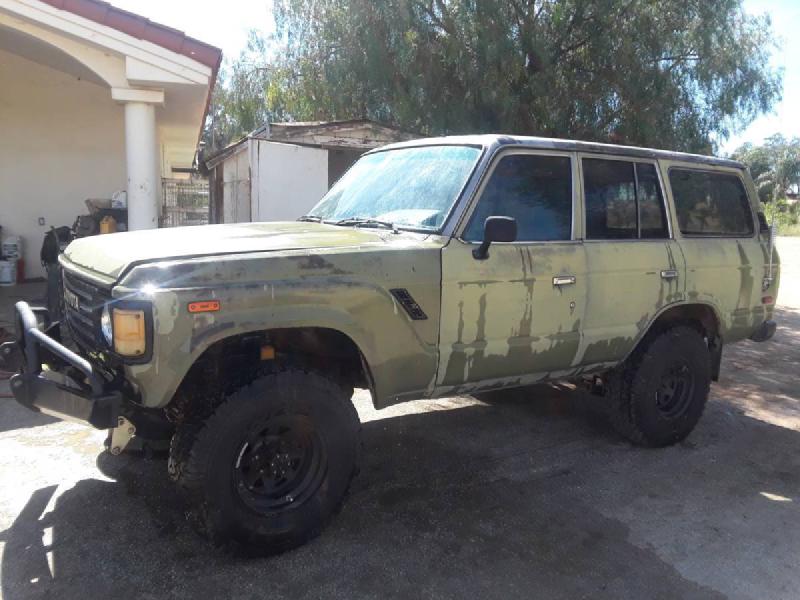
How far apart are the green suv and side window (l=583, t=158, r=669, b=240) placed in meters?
0.01

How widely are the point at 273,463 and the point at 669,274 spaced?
300cm

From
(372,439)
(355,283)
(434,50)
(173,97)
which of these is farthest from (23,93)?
(355,283)

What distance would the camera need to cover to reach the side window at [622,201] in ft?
14.4

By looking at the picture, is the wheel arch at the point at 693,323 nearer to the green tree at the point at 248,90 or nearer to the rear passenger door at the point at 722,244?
the rear passenger door at the point at 722,244

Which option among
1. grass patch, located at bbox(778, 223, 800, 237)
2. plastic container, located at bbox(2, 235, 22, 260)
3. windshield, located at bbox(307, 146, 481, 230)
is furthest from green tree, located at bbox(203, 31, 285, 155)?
grass patch, located at bbox(778, 223, 800, 237)

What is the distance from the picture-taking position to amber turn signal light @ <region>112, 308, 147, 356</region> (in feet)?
9.22

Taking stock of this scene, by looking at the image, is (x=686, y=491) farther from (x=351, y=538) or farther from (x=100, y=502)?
(x=100, y=502)

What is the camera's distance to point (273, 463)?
329 centimetres

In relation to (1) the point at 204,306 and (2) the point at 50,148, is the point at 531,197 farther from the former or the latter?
(2) the point at 50,148

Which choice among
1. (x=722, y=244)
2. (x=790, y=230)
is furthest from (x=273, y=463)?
(x=790, y=230)

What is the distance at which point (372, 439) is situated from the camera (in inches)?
193

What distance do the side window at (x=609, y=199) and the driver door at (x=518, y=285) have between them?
148 mm

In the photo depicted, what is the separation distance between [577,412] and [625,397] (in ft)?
3.37

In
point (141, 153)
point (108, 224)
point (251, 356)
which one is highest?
point (141, 153)
